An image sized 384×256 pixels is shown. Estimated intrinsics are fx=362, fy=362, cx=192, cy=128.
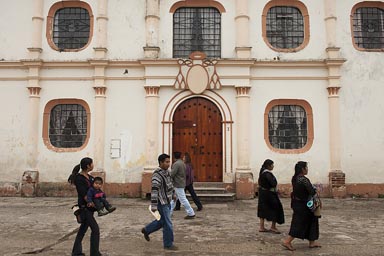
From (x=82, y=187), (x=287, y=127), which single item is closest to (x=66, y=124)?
(x=287, y=127)

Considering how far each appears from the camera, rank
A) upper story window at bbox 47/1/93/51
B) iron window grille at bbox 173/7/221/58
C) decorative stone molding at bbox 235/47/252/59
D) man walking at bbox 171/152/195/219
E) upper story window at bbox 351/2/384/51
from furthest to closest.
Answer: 1. upper story window at bbox 47/1/93/51
2. iron window grille at bbox 173/7/221/58
3. upper story window at bbox 351/2/384/51
4. decorative stone molding at bbox 235/47/252/59
5. man walking at bbox 171/152/195/219

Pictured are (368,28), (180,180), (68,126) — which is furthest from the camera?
(368,28)

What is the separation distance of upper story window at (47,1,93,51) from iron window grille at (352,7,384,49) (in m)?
10.5

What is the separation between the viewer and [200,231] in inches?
317

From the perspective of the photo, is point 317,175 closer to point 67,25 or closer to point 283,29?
point 283,29

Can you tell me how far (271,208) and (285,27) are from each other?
8.91 meters

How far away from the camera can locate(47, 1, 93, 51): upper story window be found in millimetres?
14414

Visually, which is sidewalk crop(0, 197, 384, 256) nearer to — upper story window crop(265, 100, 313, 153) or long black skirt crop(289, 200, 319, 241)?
Result: long black skirt crop(289, 200, 319, 241)

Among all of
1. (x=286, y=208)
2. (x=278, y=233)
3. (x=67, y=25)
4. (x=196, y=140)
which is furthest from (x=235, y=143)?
(x=67, y=25)

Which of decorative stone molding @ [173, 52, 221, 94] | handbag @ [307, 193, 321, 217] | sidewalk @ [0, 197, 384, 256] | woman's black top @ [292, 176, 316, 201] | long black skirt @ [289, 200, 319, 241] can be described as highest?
decorative stone molding @ [173, 52, 221, 94]

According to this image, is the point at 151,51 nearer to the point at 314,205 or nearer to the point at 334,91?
the point at 334,91

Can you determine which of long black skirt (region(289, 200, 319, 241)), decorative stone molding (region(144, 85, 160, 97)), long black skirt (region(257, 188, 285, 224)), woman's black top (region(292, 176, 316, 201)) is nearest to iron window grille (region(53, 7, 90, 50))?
decorative stone molding (region(144, 85, 160, 97))

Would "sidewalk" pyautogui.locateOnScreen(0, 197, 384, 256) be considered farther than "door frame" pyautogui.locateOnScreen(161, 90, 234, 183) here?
No

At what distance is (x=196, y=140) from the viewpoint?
13.7m
